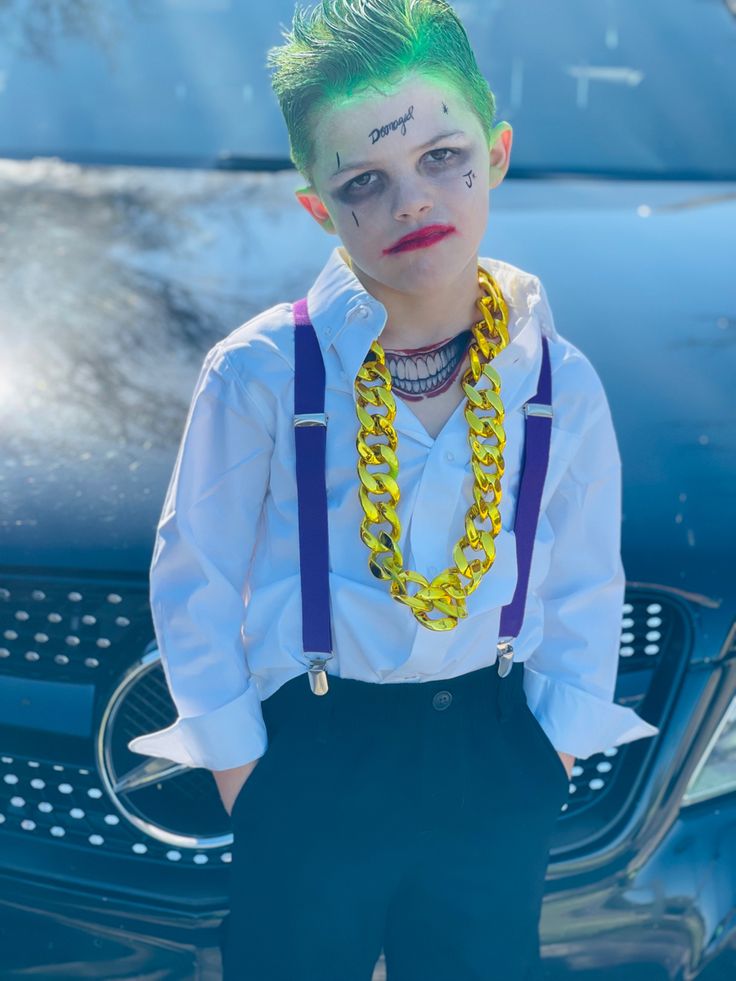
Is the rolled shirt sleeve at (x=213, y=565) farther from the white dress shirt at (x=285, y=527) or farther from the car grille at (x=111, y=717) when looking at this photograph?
the car grille at (x=111, y=717)

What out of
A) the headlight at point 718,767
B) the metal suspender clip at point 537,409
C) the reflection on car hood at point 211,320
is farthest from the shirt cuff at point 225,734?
the headlight at point 718,767

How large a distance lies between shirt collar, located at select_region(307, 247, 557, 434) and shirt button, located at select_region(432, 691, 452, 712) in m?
0.33

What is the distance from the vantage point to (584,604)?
1.59 meters

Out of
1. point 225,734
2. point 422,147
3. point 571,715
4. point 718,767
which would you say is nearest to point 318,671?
point 225,734

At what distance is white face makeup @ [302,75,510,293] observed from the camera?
1.37 meters

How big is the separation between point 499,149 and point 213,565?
23.0 inches

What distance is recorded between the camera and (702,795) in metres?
1.84

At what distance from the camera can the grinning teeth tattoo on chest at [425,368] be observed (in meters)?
1.50

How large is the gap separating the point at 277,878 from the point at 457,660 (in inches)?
12.9

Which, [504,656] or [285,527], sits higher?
[285,527]

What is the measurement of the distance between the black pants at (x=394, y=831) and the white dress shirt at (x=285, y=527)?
0.04 metres

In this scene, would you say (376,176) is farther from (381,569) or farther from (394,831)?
(394,831)

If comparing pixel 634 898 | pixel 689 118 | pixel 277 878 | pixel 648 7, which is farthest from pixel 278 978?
pixel 648 7

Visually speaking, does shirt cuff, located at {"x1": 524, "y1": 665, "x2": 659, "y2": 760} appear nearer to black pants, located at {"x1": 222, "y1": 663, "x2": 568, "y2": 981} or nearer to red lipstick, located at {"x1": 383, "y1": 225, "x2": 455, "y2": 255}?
black pants, located at {"x1": 222, "y1": 663, "x2": 568, "y2": 981}
